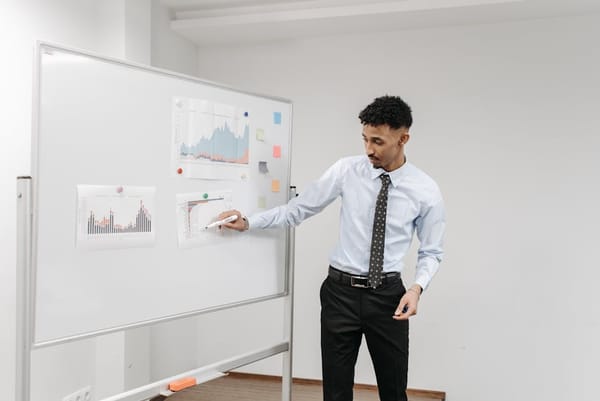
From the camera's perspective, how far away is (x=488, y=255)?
2982 millimetres

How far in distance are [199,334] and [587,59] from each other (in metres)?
2.91

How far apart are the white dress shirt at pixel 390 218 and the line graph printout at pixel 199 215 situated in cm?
15

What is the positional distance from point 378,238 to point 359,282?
0.62 ft

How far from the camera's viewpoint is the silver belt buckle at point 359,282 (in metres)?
1.99

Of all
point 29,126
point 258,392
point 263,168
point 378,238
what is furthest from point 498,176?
point 29,126

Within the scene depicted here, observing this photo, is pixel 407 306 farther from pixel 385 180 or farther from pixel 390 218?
pixel 385 180

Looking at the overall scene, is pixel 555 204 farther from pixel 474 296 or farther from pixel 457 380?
pixel 457 380

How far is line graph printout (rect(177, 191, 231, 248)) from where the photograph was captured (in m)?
1.86

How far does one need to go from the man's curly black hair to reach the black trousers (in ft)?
2.07

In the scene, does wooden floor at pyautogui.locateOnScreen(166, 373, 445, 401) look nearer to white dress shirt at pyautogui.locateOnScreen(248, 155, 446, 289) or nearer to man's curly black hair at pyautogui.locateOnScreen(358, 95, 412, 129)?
white dress shirt at pyautogui.locateOnScreen(248, 155, 446, 289)

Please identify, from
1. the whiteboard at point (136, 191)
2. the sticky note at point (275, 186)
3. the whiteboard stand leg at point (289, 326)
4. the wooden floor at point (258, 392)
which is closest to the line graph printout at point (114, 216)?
the whiteboard at point (136, 191)

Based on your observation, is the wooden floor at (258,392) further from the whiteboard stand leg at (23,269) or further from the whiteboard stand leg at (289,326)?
the whiteboard stand leg at (23,269)

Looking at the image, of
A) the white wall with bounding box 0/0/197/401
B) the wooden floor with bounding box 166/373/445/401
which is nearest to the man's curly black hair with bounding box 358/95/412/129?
the white wall with bounding box 0/0/197/401

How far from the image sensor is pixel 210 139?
6.30 ft
